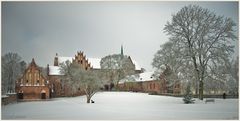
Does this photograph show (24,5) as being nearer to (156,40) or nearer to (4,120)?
(4,120)

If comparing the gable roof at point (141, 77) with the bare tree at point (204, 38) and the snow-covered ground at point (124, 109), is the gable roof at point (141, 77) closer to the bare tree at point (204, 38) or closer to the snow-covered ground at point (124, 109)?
the snow-covered ground at point (124, 109)

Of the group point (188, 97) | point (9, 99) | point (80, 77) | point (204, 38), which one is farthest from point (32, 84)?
point (204, 38)

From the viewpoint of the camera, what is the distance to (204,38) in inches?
271

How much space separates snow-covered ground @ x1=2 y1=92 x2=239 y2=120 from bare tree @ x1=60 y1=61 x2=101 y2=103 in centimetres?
21

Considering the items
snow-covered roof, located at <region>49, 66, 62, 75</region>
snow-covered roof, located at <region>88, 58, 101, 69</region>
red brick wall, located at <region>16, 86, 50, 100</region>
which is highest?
snow-covered roof, located at <region>88, 58, 101, 69</region>

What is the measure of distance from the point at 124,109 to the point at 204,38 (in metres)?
2.11

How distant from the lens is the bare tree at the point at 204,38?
269 inches

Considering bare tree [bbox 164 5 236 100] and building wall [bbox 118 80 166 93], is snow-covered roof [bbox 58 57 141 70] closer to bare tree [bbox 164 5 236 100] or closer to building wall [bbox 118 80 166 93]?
building wall [bbox 118 80 166 93]

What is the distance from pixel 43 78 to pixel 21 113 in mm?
933

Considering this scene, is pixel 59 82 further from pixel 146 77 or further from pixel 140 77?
pixel 146 77

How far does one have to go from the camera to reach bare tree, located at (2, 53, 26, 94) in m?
6.69

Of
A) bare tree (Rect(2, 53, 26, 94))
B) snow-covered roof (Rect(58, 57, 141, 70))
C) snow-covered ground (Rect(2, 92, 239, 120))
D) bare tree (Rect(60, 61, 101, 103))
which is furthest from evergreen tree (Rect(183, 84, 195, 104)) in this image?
bare tree (Rect(2, 53, 26, 94))

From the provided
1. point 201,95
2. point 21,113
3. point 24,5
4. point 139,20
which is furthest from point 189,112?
point 24,5

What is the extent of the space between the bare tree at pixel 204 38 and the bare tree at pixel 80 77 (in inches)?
74.6
